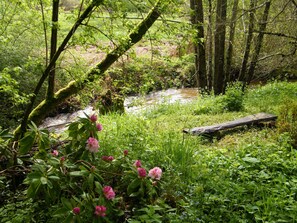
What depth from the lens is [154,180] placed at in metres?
2.98

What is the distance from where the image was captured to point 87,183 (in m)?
2.69

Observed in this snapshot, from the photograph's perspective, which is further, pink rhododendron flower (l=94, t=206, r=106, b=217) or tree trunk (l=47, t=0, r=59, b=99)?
tree trunk (l=47, t=0, r=59, b=99)

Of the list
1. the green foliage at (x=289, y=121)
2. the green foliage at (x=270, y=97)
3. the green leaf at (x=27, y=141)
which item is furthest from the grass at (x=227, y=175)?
the green foliage at (x=270, y=97)

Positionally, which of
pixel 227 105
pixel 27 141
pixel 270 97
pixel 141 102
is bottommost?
pixel 141 102

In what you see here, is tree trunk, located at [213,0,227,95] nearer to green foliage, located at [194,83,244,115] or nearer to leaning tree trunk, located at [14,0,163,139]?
green foliage, located at [194,83,244,115]

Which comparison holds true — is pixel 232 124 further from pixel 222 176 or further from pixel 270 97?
pixel 270 97

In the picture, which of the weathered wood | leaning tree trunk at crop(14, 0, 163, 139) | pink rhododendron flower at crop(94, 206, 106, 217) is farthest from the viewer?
the weathered wood

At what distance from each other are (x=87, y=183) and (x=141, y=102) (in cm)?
661

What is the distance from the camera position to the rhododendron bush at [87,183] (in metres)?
2.47

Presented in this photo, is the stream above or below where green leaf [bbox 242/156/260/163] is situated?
below

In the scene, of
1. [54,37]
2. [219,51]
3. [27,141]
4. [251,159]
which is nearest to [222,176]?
[251,159]

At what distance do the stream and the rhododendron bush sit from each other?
17.3 feet

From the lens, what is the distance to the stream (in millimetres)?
9480

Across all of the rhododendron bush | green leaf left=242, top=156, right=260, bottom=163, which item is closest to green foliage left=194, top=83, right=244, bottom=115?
green leaf left=242, top=156, right=260, bottom=163
